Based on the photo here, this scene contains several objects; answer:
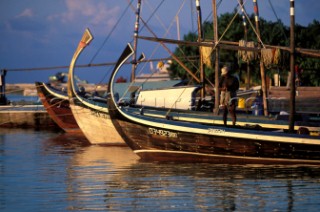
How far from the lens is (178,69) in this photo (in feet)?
262

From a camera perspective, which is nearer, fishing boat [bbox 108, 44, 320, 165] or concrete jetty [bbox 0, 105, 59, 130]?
fishing boat [bbox 108, 44, 320, 165]

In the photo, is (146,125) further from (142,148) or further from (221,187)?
(221,187)

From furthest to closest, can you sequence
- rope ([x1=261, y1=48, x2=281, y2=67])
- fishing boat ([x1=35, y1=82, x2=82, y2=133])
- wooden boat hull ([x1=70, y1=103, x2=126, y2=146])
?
fishing boat ([x1=35, y1=82, x2=82, y2=133]), wooden boat hull ([x1=70, y1=103, x2=126, y2=146]), rope ([x1=261, y1=48, x2=281, y2=67])

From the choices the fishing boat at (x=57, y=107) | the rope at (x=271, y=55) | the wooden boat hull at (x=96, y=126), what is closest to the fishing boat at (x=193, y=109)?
the wooden boat hull at (x=96, y=126)

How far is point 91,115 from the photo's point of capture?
34.7 meters

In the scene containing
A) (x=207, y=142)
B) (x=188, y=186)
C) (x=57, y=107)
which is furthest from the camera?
(x=57, y=107)

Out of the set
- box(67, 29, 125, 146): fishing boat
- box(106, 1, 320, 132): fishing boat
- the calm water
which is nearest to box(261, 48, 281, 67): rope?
box(106, 1, 320, 132): fishing boat

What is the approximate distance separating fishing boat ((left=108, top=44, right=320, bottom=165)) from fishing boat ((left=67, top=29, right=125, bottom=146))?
6.64m

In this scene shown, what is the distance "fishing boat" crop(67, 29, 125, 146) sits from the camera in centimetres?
3384

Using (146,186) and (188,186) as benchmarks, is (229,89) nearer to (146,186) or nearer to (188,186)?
(188,186)

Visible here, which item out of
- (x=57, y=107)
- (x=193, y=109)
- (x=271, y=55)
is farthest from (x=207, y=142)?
(x=57, y=107)

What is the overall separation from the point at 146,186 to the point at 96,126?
14.4m

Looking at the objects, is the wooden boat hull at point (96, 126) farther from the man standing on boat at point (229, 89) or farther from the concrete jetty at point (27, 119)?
the concrete jetty at point (27, 119)

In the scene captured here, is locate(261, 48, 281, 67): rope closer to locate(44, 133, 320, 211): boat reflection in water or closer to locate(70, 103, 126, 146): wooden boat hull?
locate(44, 133, 320, 211): boat reflection in water
